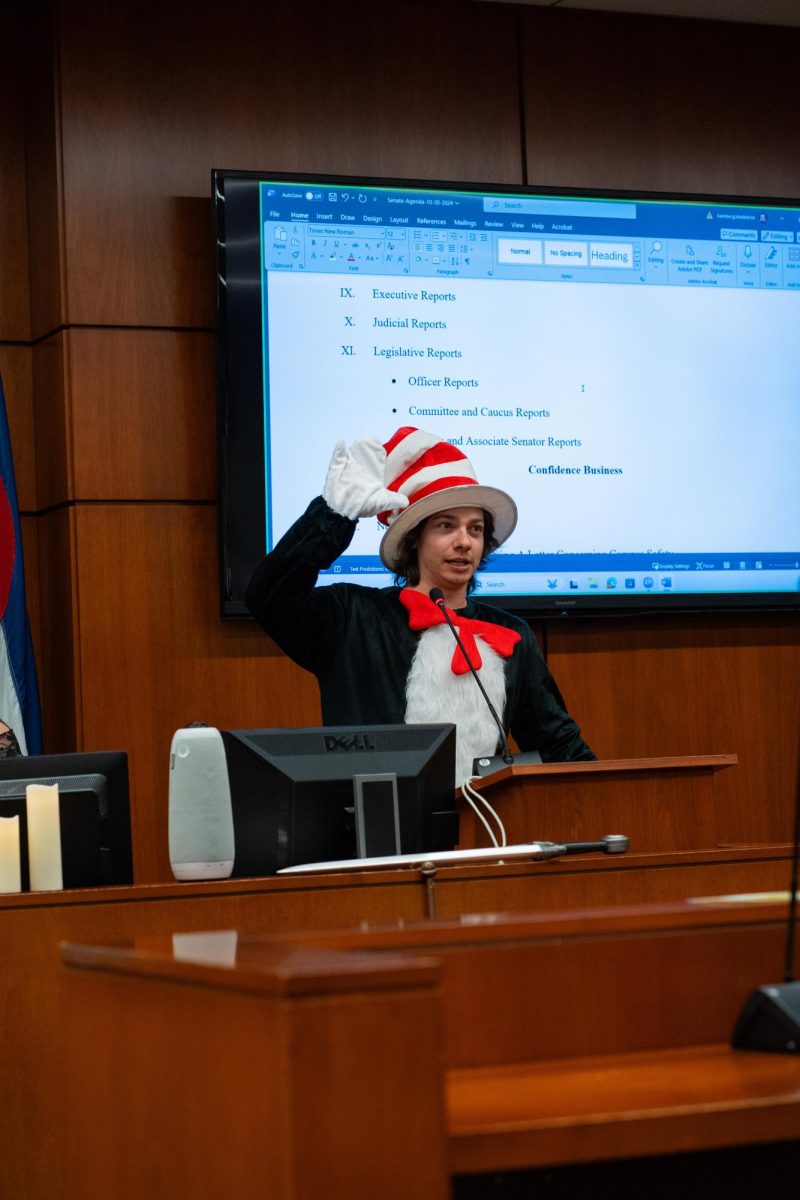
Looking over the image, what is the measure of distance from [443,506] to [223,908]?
145cm

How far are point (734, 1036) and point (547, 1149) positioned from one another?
27cm

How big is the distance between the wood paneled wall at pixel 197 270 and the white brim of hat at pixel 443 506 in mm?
880

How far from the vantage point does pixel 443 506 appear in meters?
3.41

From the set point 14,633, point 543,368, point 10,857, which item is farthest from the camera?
point 543,368

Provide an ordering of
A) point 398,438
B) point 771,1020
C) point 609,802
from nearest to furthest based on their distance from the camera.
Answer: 1. point 771,1020
2. point 609,802
3. point 398,438

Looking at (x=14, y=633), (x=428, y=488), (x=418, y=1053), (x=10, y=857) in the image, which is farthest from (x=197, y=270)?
(x=418, y=1053)

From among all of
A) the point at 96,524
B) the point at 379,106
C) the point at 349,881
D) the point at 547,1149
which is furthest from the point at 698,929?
the point at 379,106

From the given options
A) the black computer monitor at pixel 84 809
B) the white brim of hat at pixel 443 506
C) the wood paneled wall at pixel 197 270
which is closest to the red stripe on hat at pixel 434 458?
the white brim of hat at pixel 443 506

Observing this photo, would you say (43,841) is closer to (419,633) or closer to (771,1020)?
(771,1020)

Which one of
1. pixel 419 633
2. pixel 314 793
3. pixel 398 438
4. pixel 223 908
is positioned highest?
pixel 398 438

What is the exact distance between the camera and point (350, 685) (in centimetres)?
335

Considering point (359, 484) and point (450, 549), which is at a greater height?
point (359, 484)

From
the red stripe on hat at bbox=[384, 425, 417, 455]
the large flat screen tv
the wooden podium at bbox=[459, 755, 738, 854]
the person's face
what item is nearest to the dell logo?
the wooden podium at bbox=[459, 755, 738, 854]

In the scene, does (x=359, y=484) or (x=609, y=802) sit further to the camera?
(x=359, y=484)
